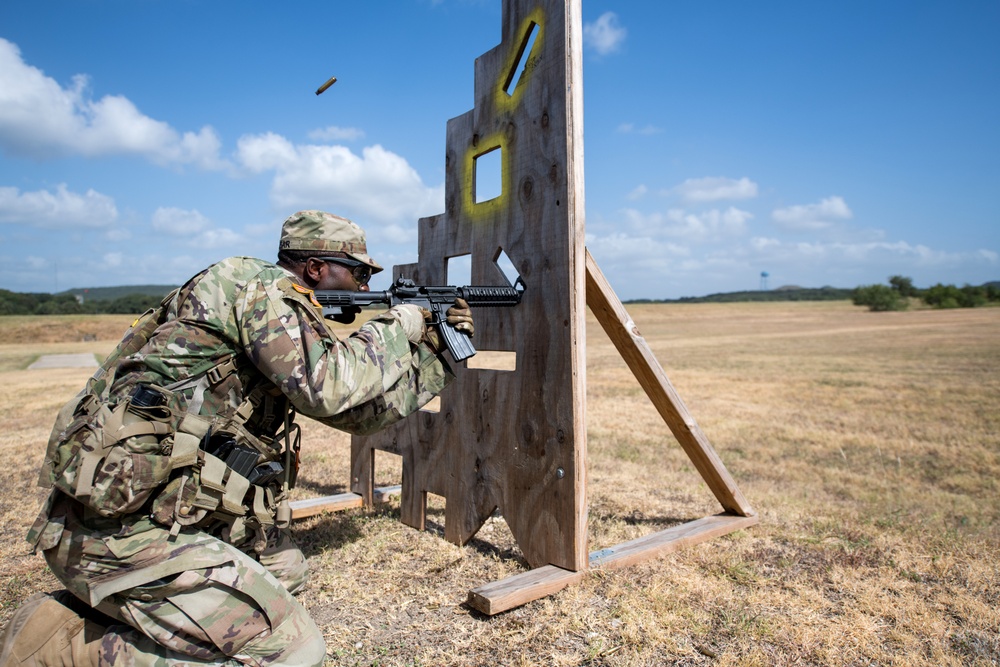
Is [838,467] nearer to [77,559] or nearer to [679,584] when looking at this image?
[679,584]

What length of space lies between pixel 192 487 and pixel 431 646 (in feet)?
4.79

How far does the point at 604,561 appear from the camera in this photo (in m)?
4.21

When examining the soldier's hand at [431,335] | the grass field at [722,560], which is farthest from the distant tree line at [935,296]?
the soldier's hand at [431,335]

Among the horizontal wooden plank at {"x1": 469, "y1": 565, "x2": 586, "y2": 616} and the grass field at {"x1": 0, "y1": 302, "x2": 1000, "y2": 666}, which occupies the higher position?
the horizontal wooden plank at {"x1": 469, "y1": 565, "x2": 586, "y2": 616}

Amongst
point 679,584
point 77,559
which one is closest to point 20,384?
point 77,559

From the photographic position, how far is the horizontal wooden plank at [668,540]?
4.28m

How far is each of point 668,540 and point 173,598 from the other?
3.20 metres

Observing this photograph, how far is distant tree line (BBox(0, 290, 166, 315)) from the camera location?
2422 inches

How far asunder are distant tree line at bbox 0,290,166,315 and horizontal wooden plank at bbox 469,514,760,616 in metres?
64.1

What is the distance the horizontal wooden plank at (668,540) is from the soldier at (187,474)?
1957mm

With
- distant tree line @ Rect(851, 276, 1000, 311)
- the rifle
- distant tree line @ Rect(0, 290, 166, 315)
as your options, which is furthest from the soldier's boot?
distant tree line @ Rect(851, 276, 1000, 311)

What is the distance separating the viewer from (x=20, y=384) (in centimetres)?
1542

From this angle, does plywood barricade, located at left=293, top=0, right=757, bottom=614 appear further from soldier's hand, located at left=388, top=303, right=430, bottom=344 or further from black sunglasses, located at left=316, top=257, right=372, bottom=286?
black sunglasses, located at left=316, top=257, right=372, bottom=286

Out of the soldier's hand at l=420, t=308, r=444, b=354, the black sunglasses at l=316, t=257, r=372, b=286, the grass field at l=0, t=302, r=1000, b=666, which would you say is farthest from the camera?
the soldier's hand at l=420, t=308, r=444, b=354
